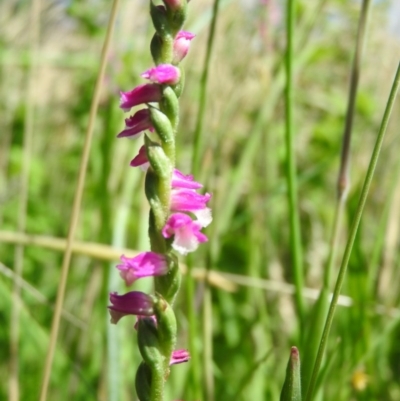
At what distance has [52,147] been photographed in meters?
2.73

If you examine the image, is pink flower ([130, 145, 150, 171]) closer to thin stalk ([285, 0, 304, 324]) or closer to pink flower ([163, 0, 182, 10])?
pink flower ([163, 0, 182, 10])

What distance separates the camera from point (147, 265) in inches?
14.3

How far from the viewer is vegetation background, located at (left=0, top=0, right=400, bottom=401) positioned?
1070 mm

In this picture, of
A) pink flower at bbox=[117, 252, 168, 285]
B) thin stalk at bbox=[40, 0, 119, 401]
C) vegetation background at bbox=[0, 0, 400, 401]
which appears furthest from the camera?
vegetation background at bbox=[0, 0, 400, 401]

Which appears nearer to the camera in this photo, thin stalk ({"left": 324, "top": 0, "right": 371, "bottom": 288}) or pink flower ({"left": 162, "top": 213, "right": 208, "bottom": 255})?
pink flower ({"left": 162, "top": 213, "right": 208, "bottom": 255})

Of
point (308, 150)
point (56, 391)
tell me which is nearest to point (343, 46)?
point (308, 150)

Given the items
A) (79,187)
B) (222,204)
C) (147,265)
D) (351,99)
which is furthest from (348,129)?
(222,204)

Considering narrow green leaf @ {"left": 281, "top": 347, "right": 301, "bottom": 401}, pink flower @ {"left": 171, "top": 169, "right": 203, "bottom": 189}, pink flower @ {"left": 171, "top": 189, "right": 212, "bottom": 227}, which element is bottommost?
narrow green leaf @ {"left": 281, "top": 347, "right": 301, "bottom": 401}

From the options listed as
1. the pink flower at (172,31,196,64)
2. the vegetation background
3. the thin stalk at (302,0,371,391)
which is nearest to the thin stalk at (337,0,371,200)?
the thin stalk at (302,0,371,391)

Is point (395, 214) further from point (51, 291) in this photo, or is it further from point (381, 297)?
point (51, 291)

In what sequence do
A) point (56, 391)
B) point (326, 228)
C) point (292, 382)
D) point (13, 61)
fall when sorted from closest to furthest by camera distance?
point (292, 382) → point (56, 391) → point (13, 61) → point (326, 228)

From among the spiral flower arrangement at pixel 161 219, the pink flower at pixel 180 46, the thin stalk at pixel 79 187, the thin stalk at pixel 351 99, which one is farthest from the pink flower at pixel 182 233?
the thin stalk at pixel 351 99

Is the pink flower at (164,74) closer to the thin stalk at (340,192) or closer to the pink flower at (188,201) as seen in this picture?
the pink flower at (188,201)

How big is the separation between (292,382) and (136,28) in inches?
70.9
